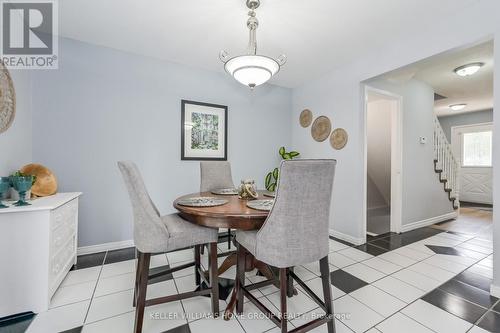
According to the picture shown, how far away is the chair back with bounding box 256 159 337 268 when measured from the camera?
1.20 meters

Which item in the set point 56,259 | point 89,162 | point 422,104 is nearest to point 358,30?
point 422,104

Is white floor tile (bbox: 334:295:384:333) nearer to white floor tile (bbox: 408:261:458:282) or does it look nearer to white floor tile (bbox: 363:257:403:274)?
white floor tile (bbox: 363:257:403:274)

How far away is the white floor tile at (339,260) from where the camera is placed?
93.4 inches

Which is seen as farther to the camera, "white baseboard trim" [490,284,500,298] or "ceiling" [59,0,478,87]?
"ceiling" [59,0,478,87]

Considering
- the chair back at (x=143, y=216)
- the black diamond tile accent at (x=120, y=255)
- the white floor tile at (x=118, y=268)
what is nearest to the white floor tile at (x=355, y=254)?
the chair back at (x=143, y=216)

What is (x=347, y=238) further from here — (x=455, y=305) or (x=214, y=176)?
(x=214, y=176)

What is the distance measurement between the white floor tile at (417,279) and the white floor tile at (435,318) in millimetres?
284

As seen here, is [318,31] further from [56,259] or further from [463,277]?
[56,259]

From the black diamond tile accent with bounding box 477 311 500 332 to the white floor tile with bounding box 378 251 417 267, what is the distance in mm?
772

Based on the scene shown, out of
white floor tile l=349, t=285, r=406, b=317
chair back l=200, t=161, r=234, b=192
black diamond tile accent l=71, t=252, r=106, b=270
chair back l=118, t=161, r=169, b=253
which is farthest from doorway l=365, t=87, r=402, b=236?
black diamond tile accent l=71, t=252, r=106, b=270

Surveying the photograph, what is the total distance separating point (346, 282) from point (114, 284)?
2.07m

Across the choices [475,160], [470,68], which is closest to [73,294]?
[470,68]

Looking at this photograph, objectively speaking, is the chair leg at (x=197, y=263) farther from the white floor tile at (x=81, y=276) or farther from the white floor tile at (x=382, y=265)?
the white floor tile at (x=382, y=265)

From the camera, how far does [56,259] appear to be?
1.74 meters
